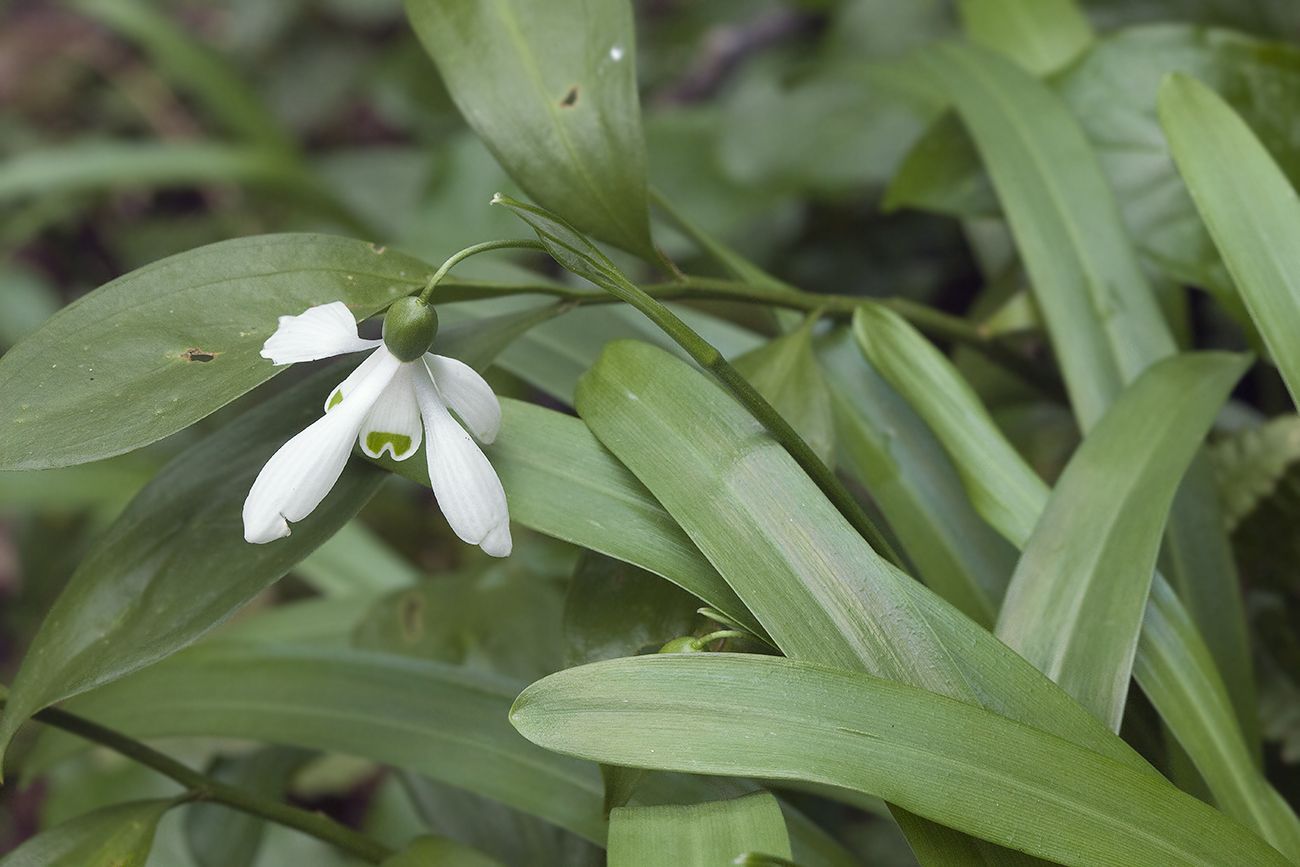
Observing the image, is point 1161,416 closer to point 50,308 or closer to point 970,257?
point 970,257

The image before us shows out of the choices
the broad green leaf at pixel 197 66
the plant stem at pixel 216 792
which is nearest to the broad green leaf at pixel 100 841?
the plant stem at pixel 216 792

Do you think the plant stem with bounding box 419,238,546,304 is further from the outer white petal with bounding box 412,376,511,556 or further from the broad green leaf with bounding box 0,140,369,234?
the broad green leaf with bounding box 0,140,369,234

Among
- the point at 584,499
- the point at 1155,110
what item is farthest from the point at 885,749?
the point at 1155,110

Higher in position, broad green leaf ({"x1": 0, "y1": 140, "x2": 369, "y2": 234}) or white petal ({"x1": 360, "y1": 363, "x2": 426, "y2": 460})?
white petal ({"x1": 360, "y1": 363, "x2": 426, "y2": 460})

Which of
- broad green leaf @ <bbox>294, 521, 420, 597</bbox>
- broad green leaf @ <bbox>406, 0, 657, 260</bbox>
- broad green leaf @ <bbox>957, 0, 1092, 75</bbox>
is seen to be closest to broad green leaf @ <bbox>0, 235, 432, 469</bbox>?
broad green leaf @ <bbox>406, 0, 657, 260</bbox>

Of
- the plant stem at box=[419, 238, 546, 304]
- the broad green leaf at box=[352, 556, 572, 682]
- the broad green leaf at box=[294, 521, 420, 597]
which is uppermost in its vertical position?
the plant stem at box=[419, 238, 546, 304]

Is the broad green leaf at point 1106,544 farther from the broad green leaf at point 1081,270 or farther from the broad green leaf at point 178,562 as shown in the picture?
the broad green leaf at point 178,562

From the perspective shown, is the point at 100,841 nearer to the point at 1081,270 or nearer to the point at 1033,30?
the point at 1081,270
